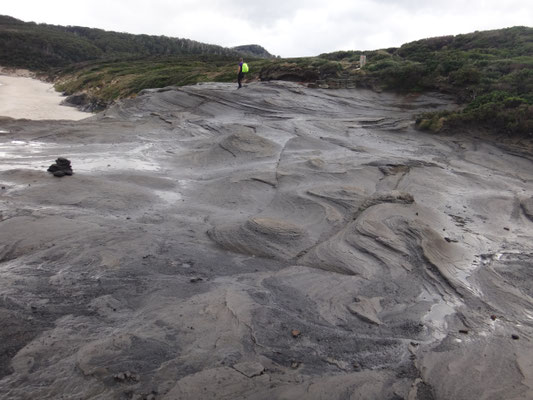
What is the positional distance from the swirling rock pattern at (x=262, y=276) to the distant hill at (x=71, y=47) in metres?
59.9

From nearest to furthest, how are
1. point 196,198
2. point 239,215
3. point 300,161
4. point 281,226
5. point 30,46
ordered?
1. point 281,226
2. point 239,215
3. point 196,198
4. point 300,161
5. point 30,46

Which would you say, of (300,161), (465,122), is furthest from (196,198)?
(465,122)

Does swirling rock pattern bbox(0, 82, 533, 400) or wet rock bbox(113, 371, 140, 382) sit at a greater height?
swirling rock pattern bbox(0, 82, 533, 400)

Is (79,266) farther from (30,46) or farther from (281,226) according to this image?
(30,46)

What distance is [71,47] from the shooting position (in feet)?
246

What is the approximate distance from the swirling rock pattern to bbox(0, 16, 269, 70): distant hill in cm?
5988

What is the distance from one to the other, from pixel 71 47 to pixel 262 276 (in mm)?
83187

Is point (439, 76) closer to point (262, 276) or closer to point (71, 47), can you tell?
point (262, 276)

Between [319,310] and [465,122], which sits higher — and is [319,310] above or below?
below

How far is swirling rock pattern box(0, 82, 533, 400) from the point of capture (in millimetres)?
3861

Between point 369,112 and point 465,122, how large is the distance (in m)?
4.19

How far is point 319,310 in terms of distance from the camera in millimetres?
4949

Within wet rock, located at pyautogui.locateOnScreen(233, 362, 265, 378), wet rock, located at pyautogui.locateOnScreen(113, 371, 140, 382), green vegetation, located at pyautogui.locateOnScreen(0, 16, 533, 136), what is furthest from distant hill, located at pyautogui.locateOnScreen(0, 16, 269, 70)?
wet rock, located at pyautogui.locateOnScreen(233, 362, 265, 378)

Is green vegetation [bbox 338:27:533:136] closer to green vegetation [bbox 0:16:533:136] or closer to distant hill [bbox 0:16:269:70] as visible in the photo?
green vegetation [bbox 0:16:533:136]
